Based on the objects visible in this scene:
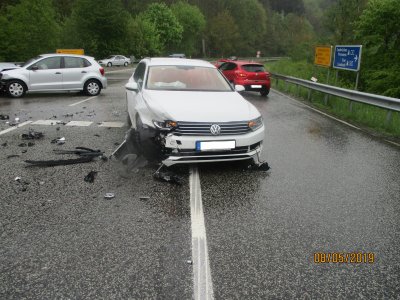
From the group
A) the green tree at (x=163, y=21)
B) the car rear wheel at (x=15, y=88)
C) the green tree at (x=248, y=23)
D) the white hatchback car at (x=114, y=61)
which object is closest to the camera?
the car rear wheel at (x=15, y=88)

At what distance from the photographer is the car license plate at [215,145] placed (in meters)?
5.17

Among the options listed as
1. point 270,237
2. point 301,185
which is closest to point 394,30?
point 301,185

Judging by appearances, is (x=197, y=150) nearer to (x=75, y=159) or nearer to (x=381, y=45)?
(x=75, y=159)

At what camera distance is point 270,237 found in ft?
12.2

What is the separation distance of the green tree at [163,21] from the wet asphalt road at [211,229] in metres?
75.9

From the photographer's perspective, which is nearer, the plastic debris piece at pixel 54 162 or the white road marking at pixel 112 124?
the plastic debris piece at pixel 54 162

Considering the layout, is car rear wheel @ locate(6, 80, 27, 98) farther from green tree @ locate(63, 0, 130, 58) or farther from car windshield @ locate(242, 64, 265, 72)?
green tree @ locate(63, 0, 130, 58)

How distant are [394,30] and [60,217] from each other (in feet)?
93.5

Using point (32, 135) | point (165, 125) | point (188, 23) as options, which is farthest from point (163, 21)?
point (165, 125)

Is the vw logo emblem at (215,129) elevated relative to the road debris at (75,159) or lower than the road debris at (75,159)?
elevated

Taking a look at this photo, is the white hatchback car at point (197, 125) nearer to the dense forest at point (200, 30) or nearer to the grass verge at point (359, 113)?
the grass verge at point (359, 113)

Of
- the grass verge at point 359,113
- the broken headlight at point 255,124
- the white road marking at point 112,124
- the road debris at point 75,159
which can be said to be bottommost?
the grass verge at point 359,113

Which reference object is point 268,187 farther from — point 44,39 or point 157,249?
point 44,39

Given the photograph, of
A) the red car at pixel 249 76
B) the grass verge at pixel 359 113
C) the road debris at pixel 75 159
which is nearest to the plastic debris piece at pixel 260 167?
the road debris at pixel 75 159
